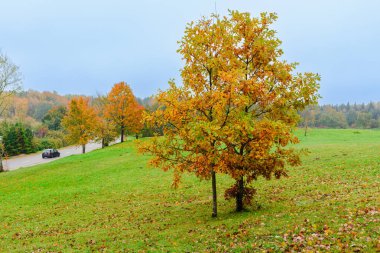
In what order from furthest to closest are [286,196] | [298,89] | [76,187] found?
[76,187] < [286,196] < [298,89]

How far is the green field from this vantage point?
11.1 meters

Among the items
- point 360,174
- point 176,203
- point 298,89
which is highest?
point 298,89

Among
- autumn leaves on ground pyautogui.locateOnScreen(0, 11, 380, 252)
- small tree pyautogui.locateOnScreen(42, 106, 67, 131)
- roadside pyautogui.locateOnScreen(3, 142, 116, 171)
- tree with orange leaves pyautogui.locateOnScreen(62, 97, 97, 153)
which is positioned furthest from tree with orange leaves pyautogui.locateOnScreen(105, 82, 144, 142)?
small tree pyautogui.locateOnScreen(42, 106, 67, 131)

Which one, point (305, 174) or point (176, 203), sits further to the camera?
point (305, 174)

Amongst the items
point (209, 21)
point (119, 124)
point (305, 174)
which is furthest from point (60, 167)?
point (209, 21)

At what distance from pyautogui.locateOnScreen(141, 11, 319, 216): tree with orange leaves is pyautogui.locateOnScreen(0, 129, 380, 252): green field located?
2.46 m

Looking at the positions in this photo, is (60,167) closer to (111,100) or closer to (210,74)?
(111,100)

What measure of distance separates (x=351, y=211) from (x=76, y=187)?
23477mm

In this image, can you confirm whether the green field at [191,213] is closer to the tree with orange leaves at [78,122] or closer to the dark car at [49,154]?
the tree with orange leaves at [78,122]

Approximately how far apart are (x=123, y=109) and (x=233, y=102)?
160ft

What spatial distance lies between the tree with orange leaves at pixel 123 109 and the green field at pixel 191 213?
2735 cm

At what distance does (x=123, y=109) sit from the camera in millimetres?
59781

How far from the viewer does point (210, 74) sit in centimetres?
1484

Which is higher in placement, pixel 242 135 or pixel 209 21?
pixel 209 21
